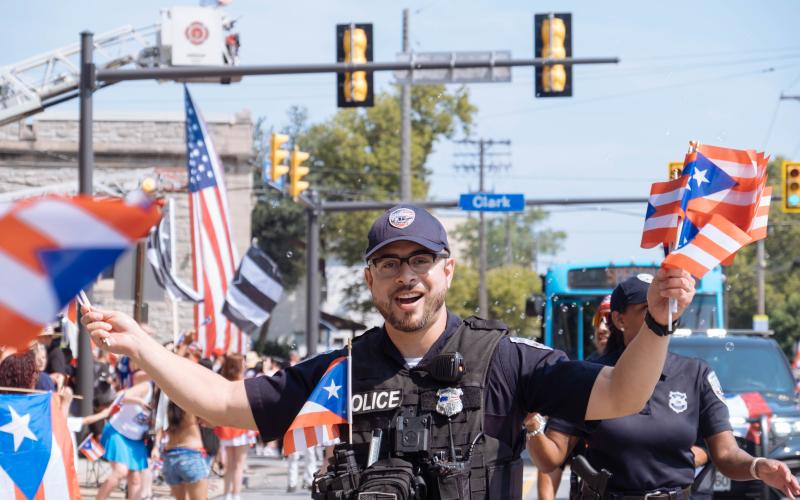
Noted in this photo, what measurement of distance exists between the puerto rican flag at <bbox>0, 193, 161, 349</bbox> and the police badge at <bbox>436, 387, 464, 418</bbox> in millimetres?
1604

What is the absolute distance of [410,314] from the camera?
4.10m

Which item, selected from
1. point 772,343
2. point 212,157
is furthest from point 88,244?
point 212,157

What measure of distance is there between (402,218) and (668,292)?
0.94 m

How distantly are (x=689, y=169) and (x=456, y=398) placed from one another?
1.06m

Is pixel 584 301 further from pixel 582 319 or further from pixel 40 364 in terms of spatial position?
pixel 40 364

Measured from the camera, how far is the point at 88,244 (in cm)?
261

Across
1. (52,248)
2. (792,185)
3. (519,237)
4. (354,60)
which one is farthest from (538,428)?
(519,237)

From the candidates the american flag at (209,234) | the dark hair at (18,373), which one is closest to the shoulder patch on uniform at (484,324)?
the dark hair at (18,373)

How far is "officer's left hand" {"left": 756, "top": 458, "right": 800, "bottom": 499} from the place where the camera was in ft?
15.7

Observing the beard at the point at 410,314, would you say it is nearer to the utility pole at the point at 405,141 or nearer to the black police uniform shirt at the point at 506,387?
the black police uniform shirt at the point at 506,387

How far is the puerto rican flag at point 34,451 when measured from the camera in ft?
25.6

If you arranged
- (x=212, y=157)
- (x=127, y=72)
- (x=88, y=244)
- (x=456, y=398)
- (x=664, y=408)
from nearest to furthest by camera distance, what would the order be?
(x=88, y=244) → (x=456, y=398) → (x=664, y=408) → (x=127, y=72) → (x=212, y=157)

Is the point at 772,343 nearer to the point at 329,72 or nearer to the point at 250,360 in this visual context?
the point at 329,72

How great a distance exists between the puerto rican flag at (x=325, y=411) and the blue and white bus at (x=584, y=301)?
14.7 m
